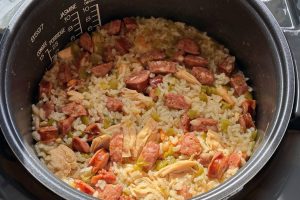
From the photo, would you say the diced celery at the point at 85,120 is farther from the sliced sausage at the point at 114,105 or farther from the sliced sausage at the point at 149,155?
the sliced sausage at the point at 149,155

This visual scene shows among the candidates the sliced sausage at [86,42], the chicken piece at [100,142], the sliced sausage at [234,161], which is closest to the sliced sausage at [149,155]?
the chicken piece at [100,142]

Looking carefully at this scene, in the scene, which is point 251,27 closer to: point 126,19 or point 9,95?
point 126,19

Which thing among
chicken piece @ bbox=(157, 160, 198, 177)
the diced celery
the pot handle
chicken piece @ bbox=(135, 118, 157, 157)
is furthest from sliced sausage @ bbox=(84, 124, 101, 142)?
the pot handle

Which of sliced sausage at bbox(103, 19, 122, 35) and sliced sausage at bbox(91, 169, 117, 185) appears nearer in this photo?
sliced sausage at bbox(91, 169, 117, 185)

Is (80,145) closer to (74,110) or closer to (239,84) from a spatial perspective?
(74,110)

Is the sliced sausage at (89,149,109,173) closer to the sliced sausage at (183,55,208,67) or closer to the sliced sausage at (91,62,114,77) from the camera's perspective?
the sliced sausage at (91,62,114,77)

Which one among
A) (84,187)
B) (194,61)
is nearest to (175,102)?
(194,61)
